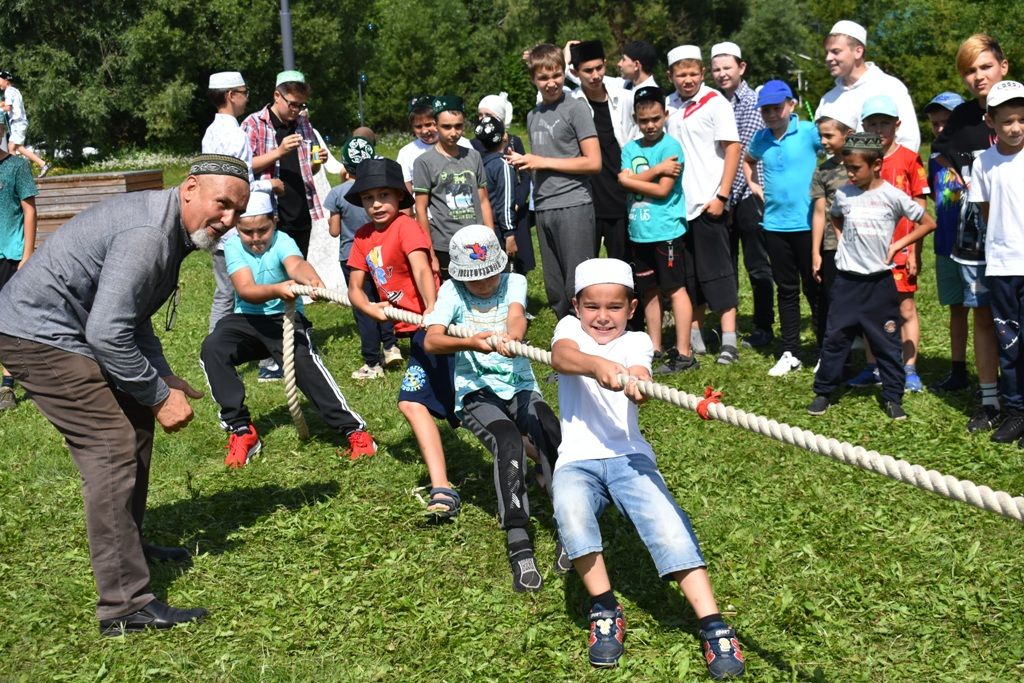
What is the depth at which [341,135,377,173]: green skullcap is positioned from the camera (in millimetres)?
9711

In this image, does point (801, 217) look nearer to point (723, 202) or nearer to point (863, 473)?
point (723, 202)

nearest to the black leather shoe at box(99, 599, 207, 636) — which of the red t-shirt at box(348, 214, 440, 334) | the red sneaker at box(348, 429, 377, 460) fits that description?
the red sneaker at box(348, 429, 377, 460)

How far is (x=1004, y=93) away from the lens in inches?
240

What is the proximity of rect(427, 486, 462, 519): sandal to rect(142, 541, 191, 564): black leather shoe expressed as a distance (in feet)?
4.34

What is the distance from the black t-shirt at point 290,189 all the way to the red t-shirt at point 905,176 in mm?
4892

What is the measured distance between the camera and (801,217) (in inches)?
329

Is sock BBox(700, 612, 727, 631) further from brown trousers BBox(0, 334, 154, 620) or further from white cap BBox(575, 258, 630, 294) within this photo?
brown trousers BBox(0, 334, 154, 620)

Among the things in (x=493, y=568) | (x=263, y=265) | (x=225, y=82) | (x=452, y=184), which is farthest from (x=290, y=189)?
(x=493, y=568)

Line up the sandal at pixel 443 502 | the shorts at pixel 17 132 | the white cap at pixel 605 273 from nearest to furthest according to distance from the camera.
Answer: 1. the white cap at pixel 605 273
2. the sandal at pixel 443 502
3. the shorts at pixel 17 132

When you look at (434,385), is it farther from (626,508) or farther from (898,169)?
(898,169)

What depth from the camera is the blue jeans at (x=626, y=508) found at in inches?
172

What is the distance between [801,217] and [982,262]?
69.7 inches

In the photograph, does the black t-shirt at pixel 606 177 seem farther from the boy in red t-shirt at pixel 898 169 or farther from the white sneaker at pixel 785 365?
the boy in red t-shirt at pixel 898 169

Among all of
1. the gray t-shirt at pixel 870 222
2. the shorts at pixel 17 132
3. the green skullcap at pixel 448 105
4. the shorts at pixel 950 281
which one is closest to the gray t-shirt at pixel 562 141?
the green skullcap at pixel 448 105
